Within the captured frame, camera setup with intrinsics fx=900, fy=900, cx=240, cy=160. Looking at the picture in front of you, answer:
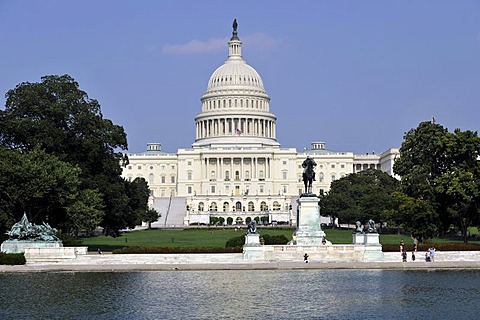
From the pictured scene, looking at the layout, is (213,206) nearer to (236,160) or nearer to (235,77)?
(236,160)

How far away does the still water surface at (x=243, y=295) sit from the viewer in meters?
26.9

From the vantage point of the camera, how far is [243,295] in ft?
102

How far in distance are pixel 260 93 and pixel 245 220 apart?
47.5m

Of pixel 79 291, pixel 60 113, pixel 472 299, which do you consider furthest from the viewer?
pixel 60 113

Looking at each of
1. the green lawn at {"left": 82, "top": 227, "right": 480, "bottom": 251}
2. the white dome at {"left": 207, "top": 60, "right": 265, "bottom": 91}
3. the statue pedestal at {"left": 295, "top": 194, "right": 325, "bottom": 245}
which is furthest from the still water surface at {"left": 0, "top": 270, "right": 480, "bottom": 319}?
the white dome at {"left": 207, "top": 60, "right": 265, "bottom": 91}

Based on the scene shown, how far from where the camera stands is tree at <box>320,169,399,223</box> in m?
98.4

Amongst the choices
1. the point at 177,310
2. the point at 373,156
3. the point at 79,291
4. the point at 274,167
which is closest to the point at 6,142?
the point at 79,291

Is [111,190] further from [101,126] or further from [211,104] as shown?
[211,104]

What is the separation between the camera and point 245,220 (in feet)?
480

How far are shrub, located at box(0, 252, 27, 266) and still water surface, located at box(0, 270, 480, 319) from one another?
3.36m

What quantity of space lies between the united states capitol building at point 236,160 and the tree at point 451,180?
84.5m

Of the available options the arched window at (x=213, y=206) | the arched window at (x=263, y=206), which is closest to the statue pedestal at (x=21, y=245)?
the arched window at (x=263, y=206)

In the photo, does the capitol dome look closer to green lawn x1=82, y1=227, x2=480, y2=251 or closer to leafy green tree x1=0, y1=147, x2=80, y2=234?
green lawn x1=82, y1=227, x2=480, y2=251

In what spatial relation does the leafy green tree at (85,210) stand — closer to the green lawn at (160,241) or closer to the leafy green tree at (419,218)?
the green lawn at (160,241)
